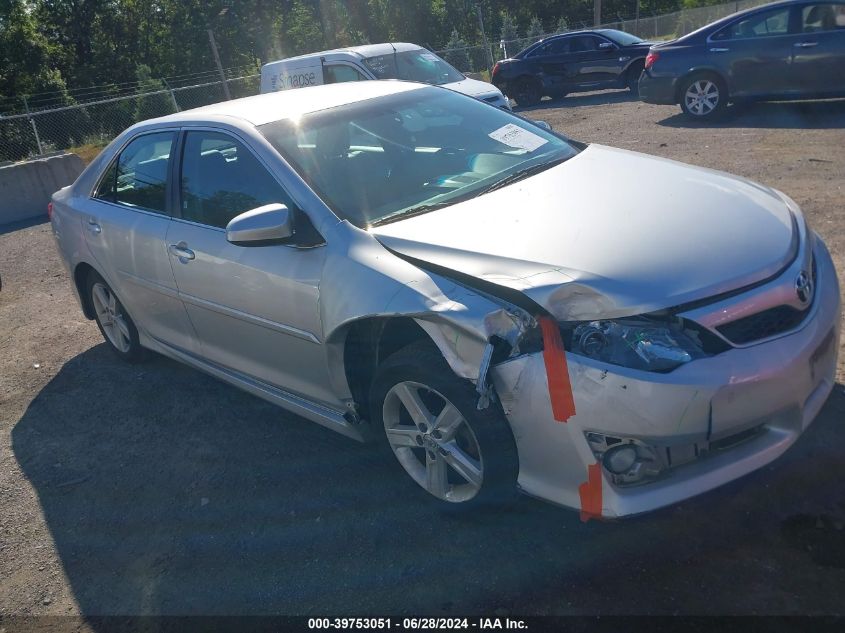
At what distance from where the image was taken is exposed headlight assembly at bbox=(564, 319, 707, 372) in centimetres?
267

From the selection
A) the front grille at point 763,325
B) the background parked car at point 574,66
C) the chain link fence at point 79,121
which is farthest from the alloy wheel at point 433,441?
the chain link fence at point 79,121

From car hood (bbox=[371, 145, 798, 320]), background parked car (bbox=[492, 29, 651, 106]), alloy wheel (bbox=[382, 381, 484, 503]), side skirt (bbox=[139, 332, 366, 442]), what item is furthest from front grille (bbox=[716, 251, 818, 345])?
background parked car (bbox=[492, 29, 651, 106])

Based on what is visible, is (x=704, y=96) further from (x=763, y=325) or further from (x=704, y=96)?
(x=763, y=325)

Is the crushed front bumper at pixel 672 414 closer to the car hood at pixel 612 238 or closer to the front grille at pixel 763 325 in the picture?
the front grille at pixel 763 325

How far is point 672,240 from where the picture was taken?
3.03 meters

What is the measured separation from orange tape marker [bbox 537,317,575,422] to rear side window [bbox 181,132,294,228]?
4.83ft

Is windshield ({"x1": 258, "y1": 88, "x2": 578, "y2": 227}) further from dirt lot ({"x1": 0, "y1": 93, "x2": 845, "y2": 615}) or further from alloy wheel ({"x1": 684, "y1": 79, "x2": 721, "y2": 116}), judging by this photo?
alloy wheel ({"x1": 684, "y1": 79, "x2": 721, "y2": 116})

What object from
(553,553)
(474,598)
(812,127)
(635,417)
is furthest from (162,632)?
(812,127)

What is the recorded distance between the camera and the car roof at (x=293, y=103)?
416 cm

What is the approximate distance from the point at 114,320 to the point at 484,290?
11.6 ft

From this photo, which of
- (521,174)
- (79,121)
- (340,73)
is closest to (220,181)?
(521,174)

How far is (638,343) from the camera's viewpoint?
2705mm

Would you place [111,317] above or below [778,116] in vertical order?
above

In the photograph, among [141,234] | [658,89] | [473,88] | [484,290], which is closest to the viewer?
[484,290]
